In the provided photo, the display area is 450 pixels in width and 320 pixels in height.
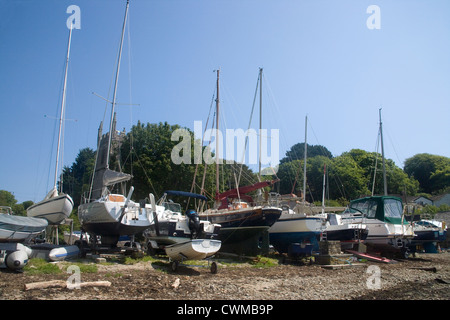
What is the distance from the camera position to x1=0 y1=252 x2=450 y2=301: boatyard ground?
7.83 meters

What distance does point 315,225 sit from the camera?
58.5ft

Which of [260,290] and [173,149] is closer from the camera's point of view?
[260,290]

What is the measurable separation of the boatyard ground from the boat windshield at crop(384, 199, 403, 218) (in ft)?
20.3

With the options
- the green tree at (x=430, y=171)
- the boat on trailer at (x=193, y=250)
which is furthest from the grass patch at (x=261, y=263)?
the green tree at (x=430, y=171)

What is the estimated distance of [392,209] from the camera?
65.7ft

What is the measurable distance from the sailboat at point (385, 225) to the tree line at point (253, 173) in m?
5.32

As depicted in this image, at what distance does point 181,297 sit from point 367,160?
180ft

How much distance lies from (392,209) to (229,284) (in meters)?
14.5

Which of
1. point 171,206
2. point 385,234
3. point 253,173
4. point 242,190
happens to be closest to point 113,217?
point 171,206

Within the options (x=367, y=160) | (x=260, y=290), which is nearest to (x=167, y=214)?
(x=260, y=290)

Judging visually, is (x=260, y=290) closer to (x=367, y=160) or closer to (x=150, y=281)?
(x=150, y=281)

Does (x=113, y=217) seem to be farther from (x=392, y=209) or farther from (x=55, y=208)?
(x=392, y=209)
